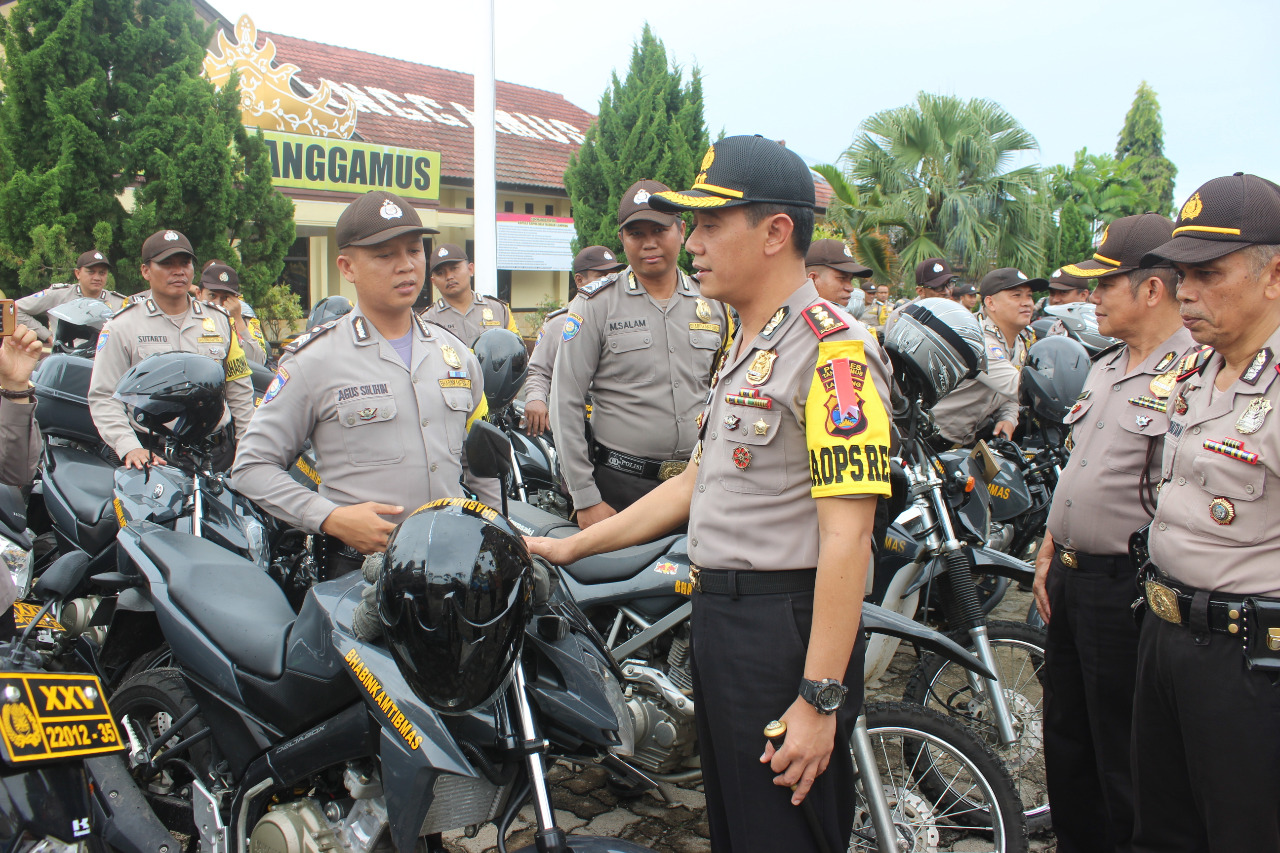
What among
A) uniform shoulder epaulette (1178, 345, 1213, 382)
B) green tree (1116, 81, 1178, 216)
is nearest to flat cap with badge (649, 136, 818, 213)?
uniform shoulder epaulette (1178, 345, 1213, 382)

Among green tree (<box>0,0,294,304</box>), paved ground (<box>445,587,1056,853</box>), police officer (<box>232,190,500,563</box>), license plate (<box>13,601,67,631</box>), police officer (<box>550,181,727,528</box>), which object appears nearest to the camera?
police officer (<box>232,190,500,563</box>)

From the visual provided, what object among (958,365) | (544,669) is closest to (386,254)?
(544,669)

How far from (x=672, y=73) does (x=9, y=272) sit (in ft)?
31.0

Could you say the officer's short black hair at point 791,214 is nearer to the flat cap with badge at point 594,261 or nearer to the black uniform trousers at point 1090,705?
the black uniform trousers at point 1090,705

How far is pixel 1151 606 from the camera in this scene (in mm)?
2125

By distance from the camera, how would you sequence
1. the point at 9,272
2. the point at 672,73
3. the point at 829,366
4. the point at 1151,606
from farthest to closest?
the point at 672,73, the point at 9,272, the point at 1151,606, the point at 829,366

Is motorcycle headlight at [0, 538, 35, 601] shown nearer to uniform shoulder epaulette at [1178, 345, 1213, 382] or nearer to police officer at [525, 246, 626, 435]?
police officer at [525, 246, 626, 435]

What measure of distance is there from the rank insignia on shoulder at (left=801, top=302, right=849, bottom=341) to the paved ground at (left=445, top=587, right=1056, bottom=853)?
1.64 metres

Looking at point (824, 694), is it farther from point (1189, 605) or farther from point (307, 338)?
point (307, 338)

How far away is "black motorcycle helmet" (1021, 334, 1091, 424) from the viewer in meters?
4.27

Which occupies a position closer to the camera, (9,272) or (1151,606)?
(1151,606)

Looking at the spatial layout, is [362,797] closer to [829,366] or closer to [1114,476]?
[829,366]

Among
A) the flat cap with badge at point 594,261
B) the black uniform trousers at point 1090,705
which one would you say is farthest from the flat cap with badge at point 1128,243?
the flat cap with badge at point 594,261

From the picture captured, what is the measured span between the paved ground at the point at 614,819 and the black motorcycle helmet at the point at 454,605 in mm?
1304
